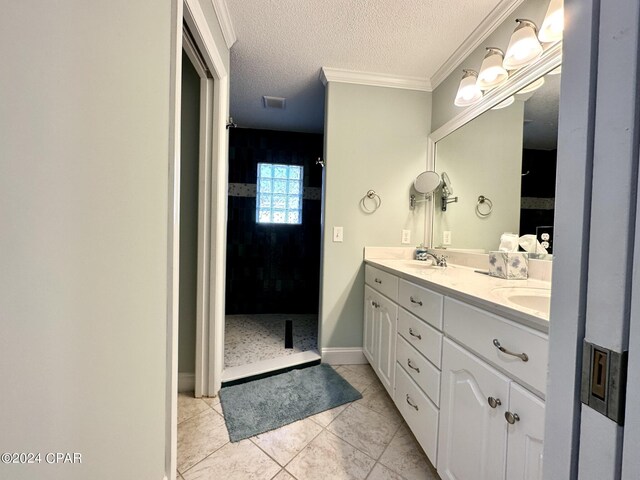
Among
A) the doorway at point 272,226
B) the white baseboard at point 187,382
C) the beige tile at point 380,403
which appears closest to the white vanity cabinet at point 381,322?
the beige tile at point 380,403

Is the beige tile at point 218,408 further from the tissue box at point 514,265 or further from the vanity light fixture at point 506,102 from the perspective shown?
the vanity light fixture at point 506,102

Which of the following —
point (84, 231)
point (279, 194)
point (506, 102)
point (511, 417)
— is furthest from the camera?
point (279, 194)

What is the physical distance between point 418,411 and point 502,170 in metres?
1.37

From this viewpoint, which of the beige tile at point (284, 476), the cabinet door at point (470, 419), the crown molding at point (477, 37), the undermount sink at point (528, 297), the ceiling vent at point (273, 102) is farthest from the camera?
the ceiling vent at point (273, 102)

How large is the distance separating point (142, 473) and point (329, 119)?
85.0 inches

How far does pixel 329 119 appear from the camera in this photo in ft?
→ 6.93

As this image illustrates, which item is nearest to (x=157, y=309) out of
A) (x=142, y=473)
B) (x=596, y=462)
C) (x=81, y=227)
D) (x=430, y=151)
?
(x=81, y=227)

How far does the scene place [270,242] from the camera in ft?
11.4

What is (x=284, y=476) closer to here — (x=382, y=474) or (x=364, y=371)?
(x=382, y=474)

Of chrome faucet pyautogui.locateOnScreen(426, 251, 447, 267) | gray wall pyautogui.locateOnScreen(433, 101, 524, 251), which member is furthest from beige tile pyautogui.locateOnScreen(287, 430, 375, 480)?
gray wall pyautogui.locateOnScreen(433, 101, 524, 251)

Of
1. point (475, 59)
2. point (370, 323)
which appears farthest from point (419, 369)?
point (475, 59)

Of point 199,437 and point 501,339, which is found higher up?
point 501,339

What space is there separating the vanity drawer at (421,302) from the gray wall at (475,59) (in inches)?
52.7

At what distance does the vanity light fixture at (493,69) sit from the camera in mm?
1483
